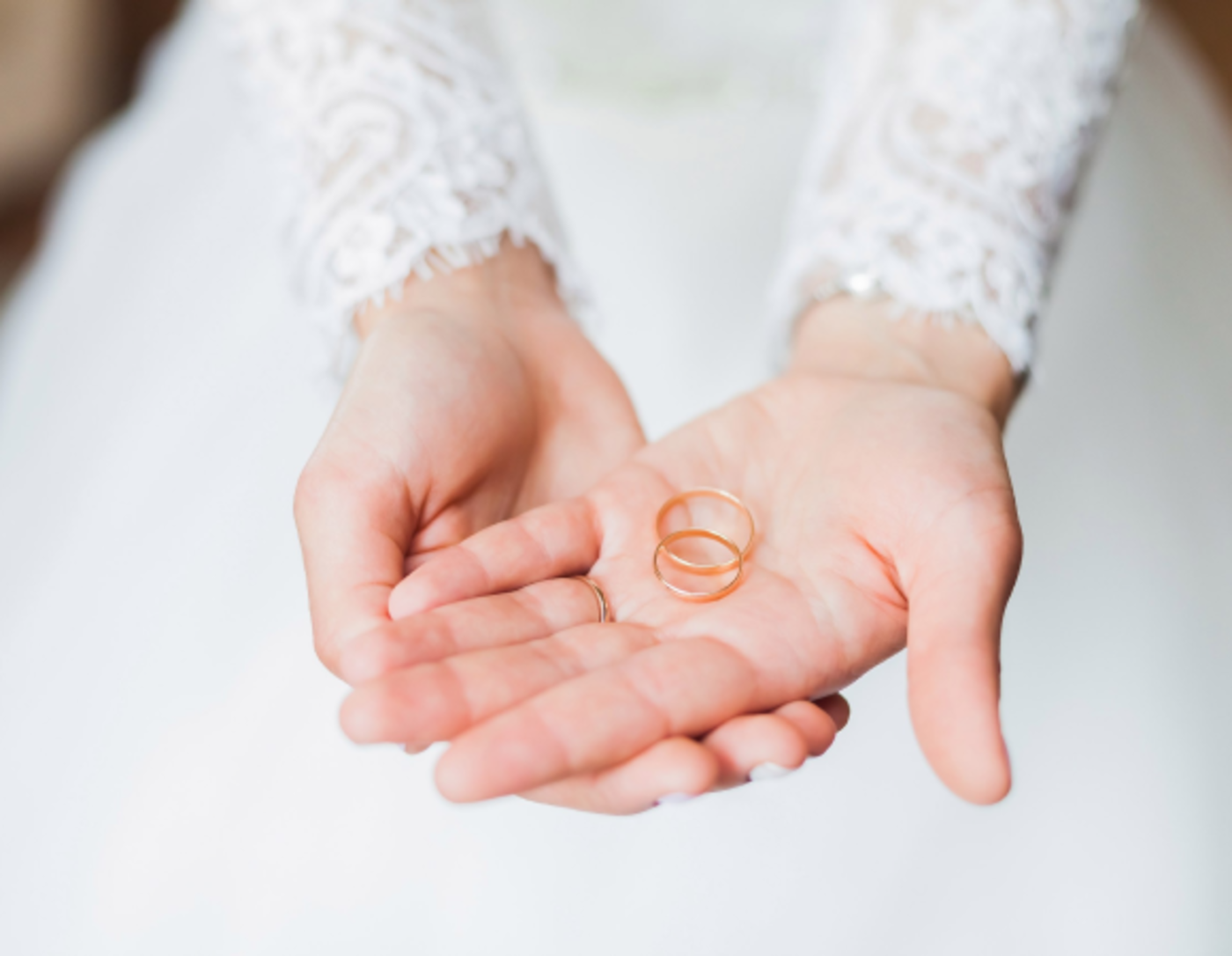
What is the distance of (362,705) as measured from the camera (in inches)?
22.4

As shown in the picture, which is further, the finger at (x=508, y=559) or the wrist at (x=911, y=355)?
the wrist at (x=911, y=355)

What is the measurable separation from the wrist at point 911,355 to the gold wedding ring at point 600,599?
0.30 m

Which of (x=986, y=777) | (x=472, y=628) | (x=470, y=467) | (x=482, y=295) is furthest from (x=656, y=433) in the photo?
(x=986, y=777)

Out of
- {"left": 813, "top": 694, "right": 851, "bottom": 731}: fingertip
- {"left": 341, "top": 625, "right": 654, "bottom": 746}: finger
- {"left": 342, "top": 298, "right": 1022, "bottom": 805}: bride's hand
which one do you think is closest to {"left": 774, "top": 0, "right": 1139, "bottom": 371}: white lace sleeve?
{"left": 342, "top": 298, "right": 1022, "bottom": 805}: bride's hand

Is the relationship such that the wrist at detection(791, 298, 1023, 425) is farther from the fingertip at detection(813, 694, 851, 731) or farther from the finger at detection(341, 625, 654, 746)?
the finger at detection(341, 625, 654, 746)

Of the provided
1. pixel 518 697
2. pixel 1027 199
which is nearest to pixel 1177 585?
pixel 1027 199

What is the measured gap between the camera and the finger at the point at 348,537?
0.63m

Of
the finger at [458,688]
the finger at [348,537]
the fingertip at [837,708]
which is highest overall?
the finger at [348,537]

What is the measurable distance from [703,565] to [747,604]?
10 cm

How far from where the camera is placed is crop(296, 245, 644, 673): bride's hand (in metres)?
0.66

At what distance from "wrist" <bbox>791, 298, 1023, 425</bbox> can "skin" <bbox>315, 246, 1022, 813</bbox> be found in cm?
4

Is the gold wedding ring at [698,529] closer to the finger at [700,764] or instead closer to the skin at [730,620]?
the skin at [730,620]

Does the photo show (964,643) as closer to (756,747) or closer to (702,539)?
(756,747)

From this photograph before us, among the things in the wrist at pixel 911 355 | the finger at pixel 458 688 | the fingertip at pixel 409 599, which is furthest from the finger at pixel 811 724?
the wrist at pixel 911 355
